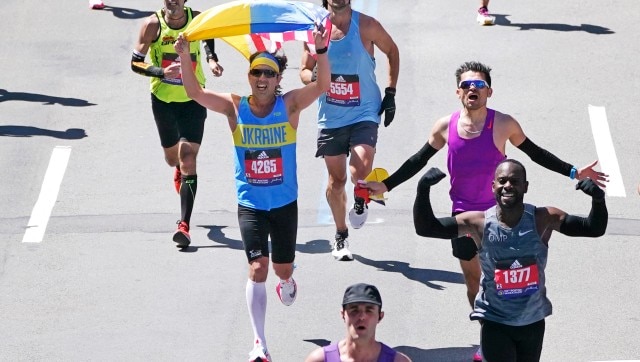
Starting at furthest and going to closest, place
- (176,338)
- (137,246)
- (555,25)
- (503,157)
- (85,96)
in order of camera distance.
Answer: (555,25)
(85,96)
(137,246)
(176,338)
(503,157)

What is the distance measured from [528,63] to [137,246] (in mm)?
6262

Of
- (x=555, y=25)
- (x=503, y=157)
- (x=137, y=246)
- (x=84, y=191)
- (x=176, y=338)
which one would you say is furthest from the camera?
(x=555, y=25)

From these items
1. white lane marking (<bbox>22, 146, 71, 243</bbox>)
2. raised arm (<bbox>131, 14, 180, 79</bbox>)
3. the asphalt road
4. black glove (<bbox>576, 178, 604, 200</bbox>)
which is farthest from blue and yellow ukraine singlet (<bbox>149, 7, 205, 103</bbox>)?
black glove (<bbox>576, 178, 604, 200</bbox>)

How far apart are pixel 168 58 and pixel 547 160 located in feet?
14.0

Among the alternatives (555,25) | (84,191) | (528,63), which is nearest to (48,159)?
(84,191)

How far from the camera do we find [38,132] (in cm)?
1506

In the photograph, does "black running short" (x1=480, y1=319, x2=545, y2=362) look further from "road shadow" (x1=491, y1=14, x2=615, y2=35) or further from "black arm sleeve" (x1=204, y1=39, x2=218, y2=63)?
"road shadow" (x1=491, y1=14, x2=615, y2=35)

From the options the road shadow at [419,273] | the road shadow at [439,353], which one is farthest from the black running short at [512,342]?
the road shadow at [419,273]

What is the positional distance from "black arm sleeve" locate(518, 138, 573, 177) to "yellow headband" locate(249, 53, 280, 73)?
1847 mm

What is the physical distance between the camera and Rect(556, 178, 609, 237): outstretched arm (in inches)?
322

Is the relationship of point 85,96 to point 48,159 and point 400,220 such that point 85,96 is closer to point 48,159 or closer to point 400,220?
point 48,159

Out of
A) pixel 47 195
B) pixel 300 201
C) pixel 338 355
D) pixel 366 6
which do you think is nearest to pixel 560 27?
pixel 366 6

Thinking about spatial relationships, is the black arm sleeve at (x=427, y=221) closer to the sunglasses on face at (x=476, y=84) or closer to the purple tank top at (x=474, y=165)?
the purple tank top at (x=474, y=165)

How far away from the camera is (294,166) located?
404 inches
